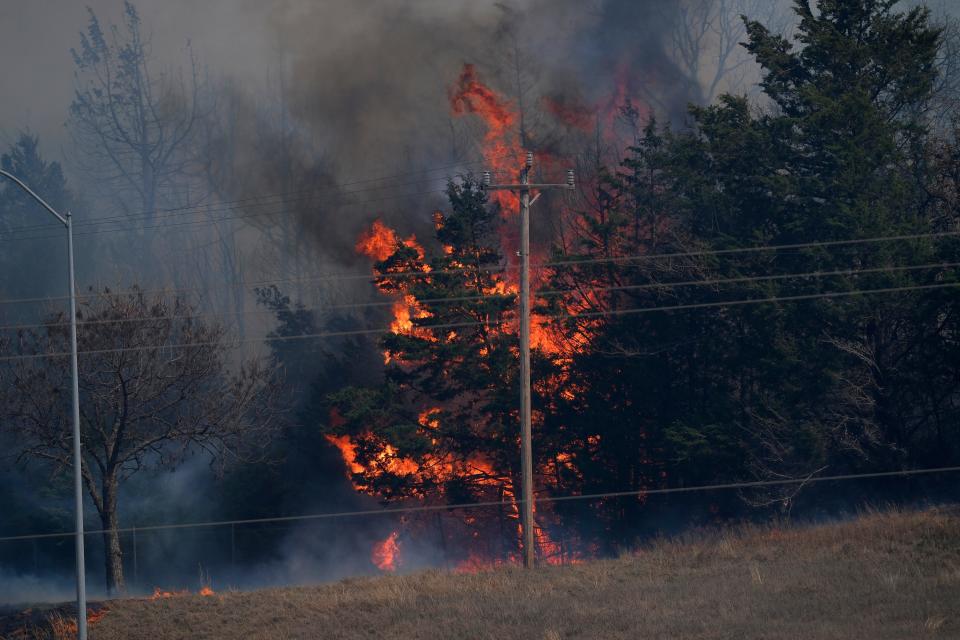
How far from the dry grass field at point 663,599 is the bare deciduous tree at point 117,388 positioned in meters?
6.58

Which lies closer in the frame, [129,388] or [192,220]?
[129,388]

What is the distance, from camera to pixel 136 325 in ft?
91.7

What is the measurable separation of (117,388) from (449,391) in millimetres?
11938

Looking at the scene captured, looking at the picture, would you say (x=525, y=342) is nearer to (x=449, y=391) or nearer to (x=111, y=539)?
(x=449, y=391)

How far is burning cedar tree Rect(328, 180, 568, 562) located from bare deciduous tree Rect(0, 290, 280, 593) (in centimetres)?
614

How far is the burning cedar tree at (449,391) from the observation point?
34781mm

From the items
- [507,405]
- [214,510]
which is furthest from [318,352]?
[507,405]

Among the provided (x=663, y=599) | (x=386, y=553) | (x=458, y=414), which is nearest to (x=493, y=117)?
(x=458, y=414)

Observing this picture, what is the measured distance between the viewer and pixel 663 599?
801 inches

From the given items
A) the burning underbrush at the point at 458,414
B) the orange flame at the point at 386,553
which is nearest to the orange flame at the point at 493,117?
the burning underbrush at the point at 458,414

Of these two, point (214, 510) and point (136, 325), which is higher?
point (136, 325)

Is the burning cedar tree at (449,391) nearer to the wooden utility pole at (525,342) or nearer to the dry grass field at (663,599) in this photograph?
the wooden utility pole at (525,342)

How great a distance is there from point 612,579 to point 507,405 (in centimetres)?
1294

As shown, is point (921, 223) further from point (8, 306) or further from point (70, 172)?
point (70, 172)
